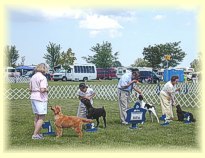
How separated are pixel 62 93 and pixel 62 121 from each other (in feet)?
39.0

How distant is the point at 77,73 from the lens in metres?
43.4

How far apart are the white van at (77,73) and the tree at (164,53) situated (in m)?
22.3

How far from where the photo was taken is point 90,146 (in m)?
7.00

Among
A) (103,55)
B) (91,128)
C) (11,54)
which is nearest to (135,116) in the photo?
(91,128)

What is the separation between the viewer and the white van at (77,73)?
43.4 m

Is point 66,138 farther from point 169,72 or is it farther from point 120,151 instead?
point 169,72

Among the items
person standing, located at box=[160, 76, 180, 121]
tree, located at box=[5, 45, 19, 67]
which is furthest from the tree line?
person standing, located at box=[160, 76, 180, 121]

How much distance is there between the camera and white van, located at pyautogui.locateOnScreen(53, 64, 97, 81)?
43362 mm

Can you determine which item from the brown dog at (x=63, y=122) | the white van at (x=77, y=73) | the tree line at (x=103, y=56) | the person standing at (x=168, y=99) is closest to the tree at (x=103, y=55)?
the tree line at (x=103, y=56)

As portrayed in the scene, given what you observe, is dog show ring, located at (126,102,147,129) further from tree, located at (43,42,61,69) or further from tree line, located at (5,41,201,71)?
tree, located at (43,42,61,69)

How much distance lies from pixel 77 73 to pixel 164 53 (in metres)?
25.5

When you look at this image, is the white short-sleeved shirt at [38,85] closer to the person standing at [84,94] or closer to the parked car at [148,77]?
the person standing at [84,94]
